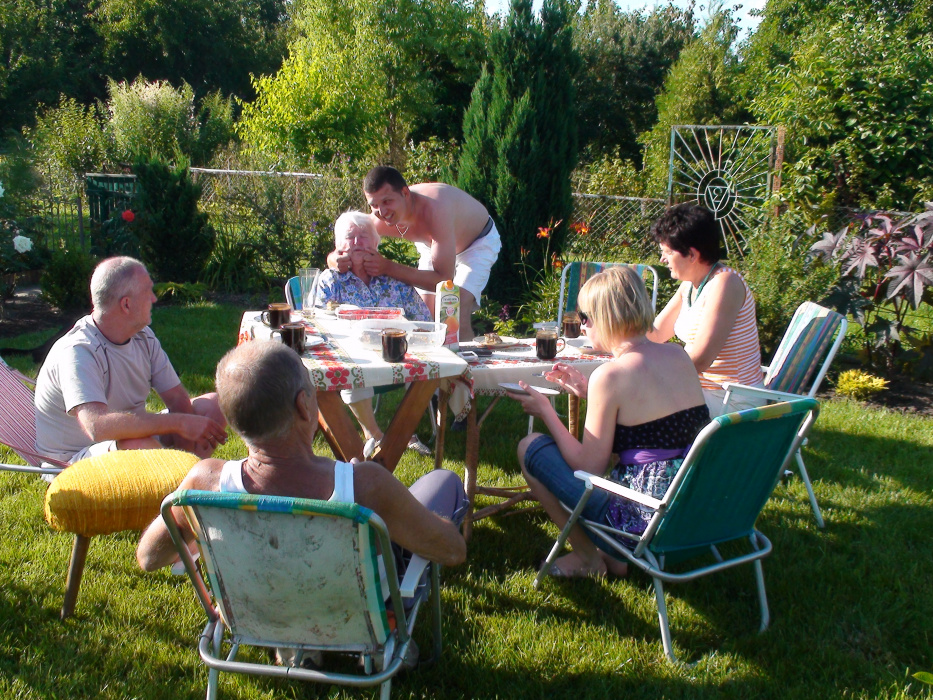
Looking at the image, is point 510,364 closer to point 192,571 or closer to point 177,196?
point 192,571

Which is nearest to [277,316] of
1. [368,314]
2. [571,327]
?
[368,314]

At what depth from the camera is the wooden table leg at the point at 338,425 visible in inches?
107

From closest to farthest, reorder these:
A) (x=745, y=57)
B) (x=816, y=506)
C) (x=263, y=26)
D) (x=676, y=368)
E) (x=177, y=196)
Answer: (x=676, y=368) → (x=816, y=506) → (x=177, y=196) → (x=745, y=57) → (x=263, y=26)

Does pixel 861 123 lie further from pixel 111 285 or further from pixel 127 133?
pixel 127 133

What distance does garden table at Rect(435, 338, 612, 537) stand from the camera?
2.78m

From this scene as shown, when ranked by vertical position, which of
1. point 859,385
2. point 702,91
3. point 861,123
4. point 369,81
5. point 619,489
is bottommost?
point 859,385

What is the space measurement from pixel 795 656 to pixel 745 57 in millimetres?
18420

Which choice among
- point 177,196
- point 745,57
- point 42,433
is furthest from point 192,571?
point 745,57

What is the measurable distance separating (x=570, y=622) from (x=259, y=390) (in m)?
1.44

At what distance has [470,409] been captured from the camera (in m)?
2.91

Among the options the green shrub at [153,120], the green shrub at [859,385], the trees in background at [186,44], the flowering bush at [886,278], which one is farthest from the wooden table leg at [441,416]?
the trees in background at [186,44]

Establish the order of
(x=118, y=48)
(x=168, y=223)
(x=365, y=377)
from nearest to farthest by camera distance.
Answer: (x=365, y=377) < (x=168, y=223) < (x=118, y=48)

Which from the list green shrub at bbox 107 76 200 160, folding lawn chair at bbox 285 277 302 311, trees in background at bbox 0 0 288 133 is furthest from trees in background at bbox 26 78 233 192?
trees in background at bbox 0 0 288 133

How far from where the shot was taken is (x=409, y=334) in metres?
2.98
